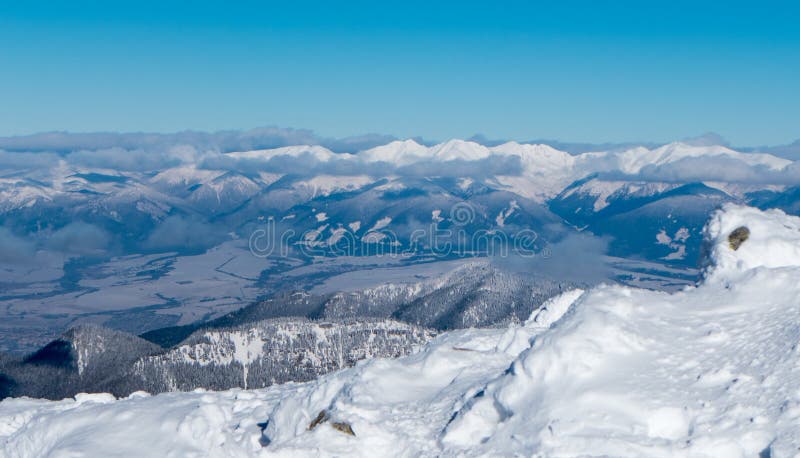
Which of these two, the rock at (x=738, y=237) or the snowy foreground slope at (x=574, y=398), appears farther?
the rock at (x=738, y=237)

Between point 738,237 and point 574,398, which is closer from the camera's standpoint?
point 574,398

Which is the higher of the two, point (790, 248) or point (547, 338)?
point (790, 248)

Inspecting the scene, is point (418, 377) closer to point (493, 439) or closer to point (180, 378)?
point (493, 439)

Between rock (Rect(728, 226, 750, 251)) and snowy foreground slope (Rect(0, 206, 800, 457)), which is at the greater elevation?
rock (Rect(728, 226, 750, 251))

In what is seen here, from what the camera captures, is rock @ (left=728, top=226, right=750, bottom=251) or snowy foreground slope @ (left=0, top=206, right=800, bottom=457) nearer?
snowy foreground slope @ (left=0, top=206, right=800, bottom=457)

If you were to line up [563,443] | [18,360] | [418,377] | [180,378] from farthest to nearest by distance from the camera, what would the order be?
[18,360] → [180,378] → [418,377] → [563,443]

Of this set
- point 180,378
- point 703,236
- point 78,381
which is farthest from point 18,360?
point 703,236

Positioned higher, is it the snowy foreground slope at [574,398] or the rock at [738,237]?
the rock at [738,237]

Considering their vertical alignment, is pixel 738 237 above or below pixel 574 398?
above
